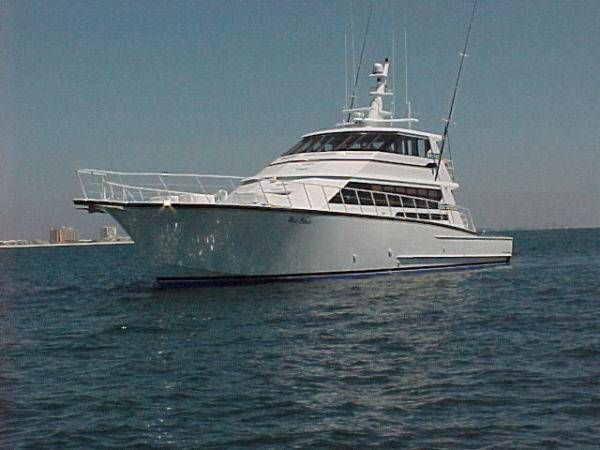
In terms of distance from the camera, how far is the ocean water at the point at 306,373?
7012 millimetres

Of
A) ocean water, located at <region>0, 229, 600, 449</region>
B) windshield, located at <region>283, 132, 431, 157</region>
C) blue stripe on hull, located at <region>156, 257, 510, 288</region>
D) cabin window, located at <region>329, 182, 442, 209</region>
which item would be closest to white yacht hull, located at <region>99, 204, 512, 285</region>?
blue stripe on hull, located at <region>156, 257, 510, 288</region>

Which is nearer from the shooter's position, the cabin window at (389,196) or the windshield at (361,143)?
the cabin window at (389,196)

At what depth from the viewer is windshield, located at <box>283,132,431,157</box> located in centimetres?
2467

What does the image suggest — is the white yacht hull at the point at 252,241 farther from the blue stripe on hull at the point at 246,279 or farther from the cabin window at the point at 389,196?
the cabin window at the point at 389,196

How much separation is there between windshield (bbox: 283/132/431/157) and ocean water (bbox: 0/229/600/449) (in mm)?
8204

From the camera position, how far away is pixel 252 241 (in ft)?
65.3

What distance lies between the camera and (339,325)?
13.5 m

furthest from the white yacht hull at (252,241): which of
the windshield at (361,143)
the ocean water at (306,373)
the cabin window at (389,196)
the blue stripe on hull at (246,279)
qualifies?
the windshield at (361,143)

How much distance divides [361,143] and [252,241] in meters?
7.04

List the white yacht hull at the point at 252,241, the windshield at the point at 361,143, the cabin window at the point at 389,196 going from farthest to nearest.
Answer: the windshield at the point at 361,143, the cabin window at the point at 389,196, the white yacht hull at the point at 252,241

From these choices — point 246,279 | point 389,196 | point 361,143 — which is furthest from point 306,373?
point 361,143

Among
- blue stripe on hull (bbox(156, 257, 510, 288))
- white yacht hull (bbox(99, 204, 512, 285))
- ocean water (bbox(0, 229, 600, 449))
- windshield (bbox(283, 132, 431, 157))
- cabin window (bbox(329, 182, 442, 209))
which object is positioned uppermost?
windshield (bbox(283, 132, 431, 157))

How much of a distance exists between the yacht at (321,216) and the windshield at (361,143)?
0.04 metres

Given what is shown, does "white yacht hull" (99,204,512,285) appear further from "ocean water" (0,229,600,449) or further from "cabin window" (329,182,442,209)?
"ocean water" (0,229,600,449)
